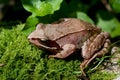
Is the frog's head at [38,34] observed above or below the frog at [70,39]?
above

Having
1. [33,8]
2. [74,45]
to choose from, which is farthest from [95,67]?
[33,8]

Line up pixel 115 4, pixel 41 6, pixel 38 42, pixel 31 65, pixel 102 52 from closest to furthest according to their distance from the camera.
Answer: pixel 31 65 < pixel 38 42 < pixel 102 52 < pixel 41 6 < pixel 115 4

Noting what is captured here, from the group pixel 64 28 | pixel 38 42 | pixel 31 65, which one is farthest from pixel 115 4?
pixel 31 65

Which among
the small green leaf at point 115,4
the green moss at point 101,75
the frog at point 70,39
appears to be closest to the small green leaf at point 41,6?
the frog at point 70,39

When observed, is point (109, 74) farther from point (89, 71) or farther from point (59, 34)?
point (59, 34)

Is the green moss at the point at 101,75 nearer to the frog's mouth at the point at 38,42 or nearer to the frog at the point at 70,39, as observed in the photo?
the frog at the point at 70,39

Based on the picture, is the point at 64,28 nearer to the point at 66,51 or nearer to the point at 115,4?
the point at 66,51

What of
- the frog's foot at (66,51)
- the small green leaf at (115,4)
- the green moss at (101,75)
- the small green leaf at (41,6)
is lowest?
the green moss at (101,75)
